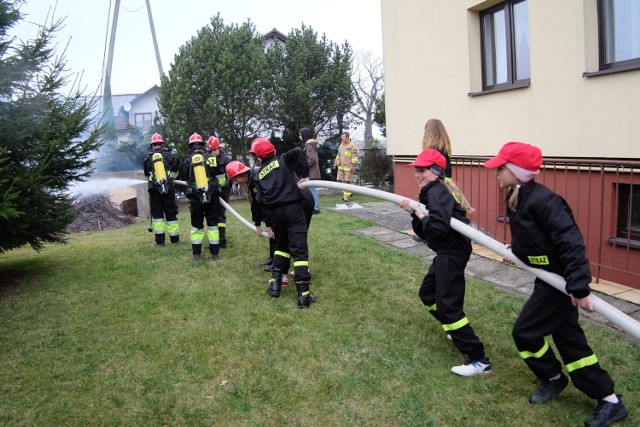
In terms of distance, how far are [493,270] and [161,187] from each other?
5638 millimetres

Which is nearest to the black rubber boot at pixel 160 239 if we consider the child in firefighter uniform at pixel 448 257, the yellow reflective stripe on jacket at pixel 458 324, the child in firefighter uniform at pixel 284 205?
the child in firefighter uniform at pixel 284 205

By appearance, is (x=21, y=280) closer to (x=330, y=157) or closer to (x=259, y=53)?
(x=259, y=53)

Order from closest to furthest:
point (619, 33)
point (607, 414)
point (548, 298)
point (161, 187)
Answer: point (607, 414) → point (548, 298) → point (619, 33) → point (161, 187)

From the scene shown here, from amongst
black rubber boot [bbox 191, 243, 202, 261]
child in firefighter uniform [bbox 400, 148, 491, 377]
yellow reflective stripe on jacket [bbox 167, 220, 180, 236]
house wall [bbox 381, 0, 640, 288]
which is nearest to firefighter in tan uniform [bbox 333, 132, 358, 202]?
house wall [bbox 381, 0, 640, 288]

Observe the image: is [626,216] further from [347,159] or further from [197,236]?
[347,159]

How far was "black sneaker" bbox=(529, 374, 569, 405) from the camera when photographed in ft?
11.8

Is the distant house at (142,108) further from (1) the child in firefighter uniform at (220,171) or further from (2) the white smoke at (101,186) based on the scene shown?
(1) the child in firefighter uniform at (220,171)

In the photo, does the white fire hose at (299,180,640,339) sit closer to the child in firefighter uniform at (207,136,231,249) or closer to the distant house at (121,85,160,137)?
the child in firefighter uniform at (207,136,231,249)

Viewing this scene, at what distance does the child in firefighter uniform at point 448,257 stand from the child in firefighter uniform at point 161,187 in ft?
19.2

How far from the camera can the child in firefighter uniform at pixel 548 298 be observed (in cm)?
325

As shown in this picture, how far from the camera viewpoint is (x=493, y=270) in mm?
6820

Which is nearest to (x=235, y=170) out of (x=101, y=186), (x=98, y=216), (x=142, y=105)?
(x=98, y=216)

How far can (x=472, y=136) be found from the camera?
9.08 m

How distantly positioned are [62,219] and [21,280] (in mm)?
1058
